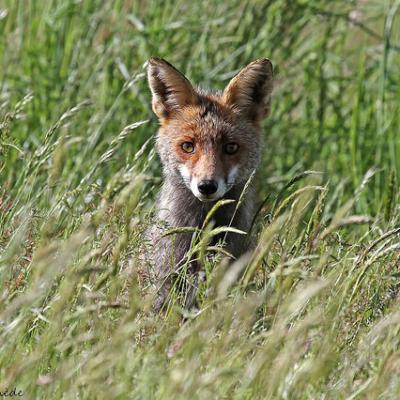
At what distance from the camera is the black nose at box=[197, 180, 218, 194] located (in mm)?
5199

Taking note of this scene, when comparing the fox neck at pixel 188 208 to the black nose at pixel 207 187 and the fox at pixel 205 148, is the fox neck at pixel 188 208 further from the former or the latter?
the black nose at pixel 207 187

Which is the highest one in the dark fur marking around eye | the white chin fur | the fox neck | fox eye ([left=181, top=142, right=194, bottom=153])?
the dark fur marking around eye

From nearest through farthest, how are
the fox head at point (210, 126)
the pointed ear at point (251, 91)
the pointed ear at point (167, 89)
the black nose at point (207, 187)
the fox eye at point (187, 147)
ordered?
1. the black nose at point (207, 187)
2. the fox head at point (210, 126)
3. the fox eye at point (187, 147)
4. the pointed ear at point (167, 89)
5. the pointed ear at point (251, 91)

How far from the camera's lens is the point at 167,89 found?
5.93m

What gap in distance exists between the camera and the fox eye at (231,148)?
18.3 feet

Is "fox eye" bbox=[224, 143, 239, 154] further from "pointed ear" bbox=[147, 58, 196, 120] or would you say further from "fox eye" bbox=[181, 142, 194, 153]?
"pointed ear" bbox=[147, 58, 196, 120]

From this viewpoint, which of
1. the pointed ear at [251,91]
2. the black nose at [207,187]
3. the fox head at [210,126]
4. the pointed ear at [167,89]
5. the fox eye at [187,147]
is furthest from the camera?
the pointed ear at [251,91]

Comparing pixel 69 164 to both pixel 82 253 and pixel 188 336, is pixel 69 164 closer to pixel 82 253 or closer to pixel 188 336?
pixel 82 253

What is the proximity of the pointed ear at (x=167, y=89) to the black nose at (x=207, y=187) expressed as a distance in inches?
31.9

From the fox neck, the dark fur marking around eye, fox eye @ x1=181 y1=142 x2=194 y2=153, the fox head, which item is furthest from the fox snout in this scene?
the dark fur marking around eye

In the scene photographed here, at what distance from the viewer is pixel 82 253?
402cm

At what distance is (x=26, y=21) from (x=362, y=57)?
8.70ft

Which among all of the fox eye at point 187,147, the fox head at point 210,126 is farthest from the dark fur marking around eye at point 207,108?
the fox eye at point 187,147

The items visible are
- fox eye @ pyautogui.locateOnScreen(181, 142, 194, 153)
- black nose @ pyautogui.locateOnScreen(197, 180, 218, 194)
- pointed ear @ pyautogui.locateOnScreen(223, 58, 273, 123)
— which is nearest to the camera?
black nose @ pyautogui.locateOnScreen(197, 180, 218, 194)
